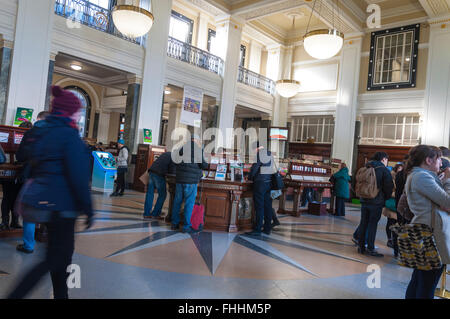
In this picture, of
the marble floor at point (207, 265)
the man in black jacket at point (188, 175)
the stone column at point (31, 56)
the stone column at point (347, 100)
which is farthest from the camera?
the stone column at point (347, 100)

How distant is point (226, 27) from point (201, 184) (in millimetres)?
9010

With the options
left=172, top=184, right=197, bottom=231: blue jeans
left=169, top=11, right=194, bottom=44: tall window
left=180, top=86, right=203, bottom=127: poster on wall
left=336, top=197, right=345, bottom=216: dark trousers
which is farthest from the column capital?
left=336, top=197, right=345, bottom=216: dark trousers

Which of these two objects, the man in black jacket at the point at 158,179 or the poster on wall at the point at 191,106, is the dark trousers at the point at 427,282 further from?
the poster on wall at the point at 191,106

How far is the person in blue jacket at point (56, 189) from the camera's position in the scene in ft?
5.95

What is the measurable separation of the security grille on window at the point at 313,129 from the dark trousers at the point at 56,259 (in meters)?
13.0

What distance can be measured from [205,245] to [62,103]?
284cm

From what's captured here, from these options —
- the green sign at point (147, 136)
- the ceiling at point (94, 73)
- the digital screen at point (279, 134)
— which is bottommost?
the green sign at point (147, 136)

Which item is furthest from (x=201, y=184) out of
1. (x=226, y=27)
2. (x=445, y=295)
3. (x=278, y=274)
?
(x=226, y=27)

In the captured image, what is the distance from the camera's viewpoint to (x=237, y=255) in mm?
3910

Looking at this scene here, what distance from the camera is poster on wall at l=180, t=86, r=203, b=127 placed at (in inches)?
430

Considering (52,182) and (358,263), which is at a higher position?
(52,182)

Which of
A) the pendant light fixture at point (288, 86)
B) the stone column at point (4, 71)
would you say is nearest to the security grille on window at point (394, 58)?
the pendant light fixture at point (288, 86)

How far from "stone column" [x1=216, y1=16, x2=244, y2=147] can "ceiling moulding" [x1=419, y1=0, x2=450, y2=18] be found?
249 inches
